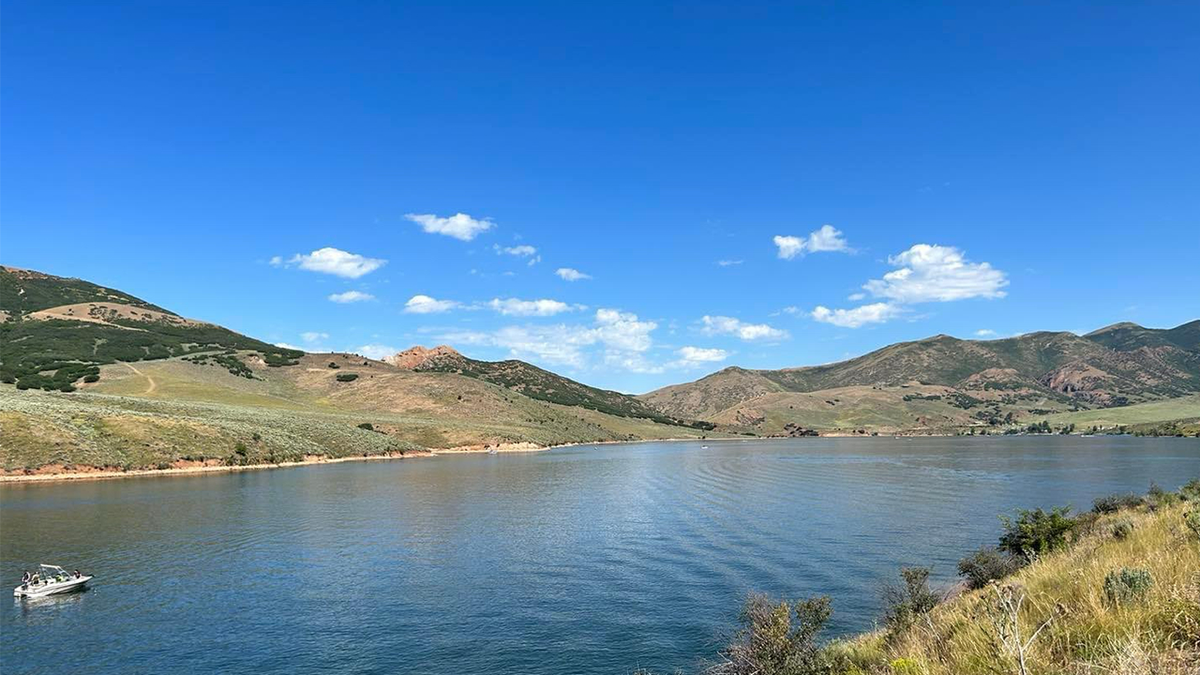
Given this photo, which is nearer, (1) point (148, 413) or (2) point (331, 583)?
(2) point (331, 583)

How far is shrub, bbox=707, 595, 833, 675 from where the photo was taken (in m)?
15.4

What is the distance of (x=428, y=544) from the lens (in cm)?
4928

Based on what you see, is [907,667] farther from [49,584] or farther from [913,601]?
[49,584]

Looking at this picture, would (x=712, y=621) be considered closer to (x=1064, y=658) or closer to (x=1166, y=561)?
(x=1166, y=561)

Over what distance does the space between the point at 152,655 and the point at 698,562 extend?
29001mm

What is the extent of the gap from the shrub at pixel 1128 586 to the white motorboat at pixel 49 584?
4548 centimetres

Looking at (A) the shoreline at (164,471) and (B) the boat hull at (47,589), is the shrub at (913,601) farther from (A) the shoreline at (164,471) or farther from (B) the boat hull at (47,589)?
(A) the shoreline at (164,471)

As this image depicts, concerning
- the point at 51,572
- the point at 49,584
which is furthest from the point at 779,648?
the point at 51,572

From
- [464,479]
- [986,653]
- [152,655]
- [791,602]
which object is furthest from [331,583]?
[464,479]

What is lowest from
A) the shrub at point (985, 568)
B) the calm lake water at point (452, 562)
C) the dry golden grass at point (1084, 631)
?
the calm lake water at point (452, 562)

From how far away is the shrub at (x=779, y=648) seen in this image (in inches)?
608

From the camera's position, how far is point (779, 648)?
17.0 meters

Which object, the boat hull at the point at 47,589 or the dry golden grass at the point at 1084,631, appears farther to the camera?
the boat hull at the point at 47,589

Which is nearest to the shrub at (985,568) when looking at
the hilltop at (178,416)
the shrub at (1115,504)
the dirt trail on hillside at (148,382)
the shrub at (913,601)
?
the shrub at (913,601)
